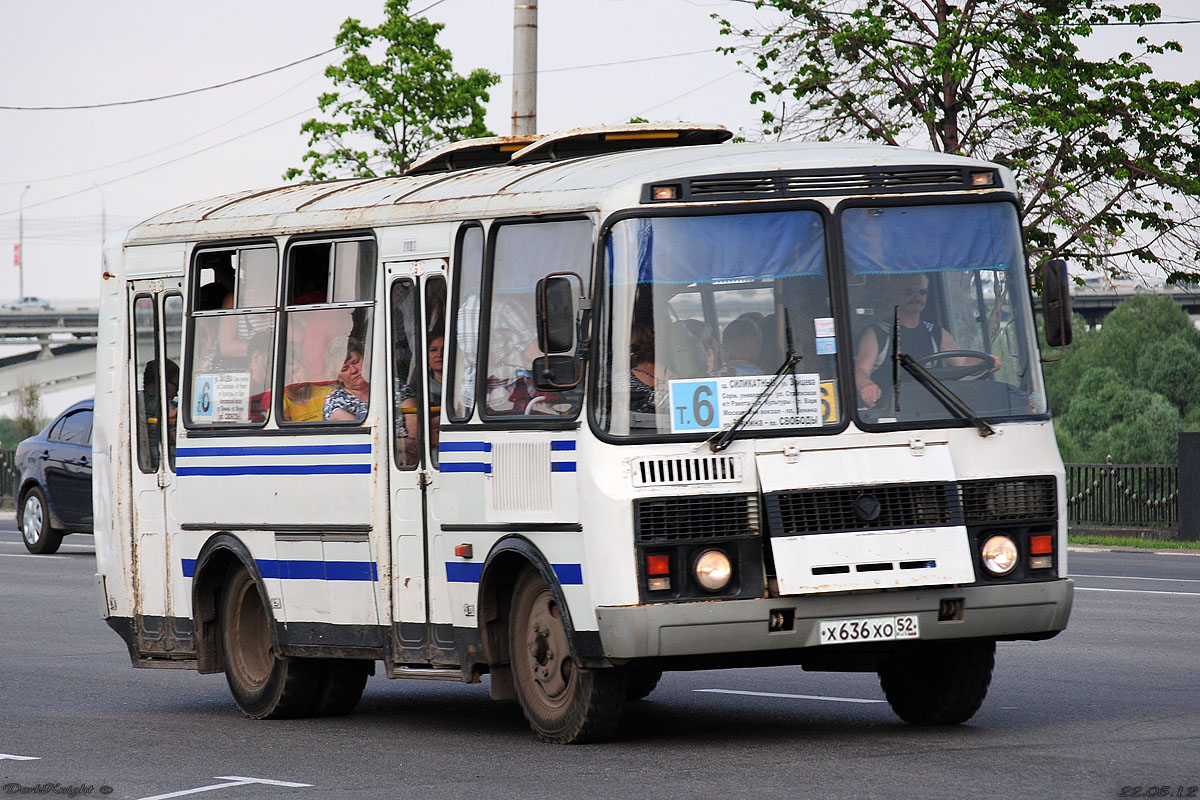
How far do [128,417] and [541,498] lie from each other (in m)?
3.85

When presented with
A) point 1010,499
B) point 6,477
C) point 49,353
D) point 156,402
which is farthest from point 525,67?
point 49,353

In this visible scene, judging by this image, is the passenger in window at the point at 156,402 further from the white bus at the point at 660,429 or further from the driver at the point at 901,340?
the driver at the point at 901,340

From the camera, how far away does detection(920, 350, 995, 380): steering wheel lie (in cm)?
933

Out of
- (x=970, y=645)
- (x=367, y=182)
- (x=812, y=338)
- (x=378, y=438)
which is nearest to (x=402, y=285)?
(x=378, y=438)

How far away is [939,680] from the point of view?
9.95 m

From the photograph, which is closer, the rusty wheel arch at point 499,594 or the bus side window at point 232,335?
the rusty wheel arch at point 499,594

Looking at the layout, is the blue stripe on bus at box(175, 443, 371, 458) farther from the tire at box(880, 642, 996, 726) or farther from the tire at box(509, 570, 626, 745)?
the tire at box(880, 642, 996, 726)

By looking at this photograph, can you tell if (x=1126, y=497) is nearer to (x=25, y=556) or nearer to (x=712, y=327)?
(x=25, y=556)

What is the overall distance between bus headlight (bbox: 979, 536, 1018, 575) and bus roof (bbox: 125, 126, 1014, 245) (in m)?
1.61

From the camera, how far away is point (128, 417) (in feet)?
40.3

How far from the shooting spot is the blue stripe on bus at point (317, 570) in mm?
10578

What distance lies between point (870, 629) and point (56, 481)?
58.9 feet

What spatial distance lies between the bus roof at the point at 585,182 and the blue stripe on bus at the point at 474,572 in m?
1.57

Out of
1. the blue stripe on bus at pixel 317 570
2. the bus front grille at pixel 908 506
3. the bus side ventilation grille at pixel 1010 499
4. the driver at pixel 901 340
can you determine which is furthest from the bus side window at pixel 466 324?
the bus side ventilation grille at pixel 1010 499
